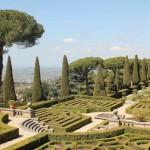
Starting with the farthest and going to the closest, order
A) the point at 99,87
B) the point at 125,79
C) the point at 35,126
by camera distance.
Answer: the point at 125,79 < the point at 99,87 < the point at 35,126

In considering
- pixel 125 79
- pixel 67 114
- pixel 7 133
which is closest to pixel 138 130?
pixel 7 133

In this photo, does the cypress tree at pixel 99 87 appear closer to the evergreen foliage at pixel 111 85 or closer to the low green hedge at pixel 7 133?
the evergreen foliage at pixel 111 85

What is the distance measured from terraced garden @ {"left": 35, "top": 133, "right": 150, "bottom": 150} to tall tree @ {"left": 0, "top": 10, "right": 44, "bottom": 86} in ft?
86.3

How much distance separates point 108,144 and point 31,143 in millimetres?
5121

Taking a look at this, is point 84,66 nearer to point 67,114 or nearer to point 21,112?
point 67,114

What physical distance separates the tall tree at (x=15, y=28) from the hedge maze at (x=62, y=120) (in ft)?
51.8

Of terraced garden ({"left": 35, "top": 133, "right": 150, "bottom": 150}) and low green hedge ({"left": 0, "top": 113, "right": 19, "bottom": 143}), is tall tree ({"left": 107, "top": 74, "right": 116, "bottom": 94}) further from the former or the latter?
low green hedge ({"left": 0, "top": 113, "right": 19, "bottom": 143})

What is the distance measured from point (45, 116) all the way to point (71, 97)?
47.5 ft

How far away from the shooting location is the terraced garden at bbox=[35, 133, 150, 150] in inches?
667

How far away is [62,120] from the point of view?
84.2ft

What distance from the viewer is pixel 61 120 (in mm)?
25719

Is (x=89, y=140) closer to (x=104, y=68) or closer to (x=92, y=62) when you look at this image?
(x=92, y=62)

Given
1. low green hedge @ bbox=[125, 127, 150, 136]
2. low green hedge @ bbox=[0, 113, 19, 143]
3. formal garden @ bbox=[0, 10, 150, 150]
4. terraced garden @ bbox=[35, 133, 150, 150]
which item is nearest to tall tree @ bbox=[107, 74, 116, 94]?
formal garden @ bbox=[0, 10, 150, 150]

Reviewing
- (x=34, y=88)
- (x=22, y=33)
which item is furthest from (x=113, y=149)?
(x=22, y=33)
